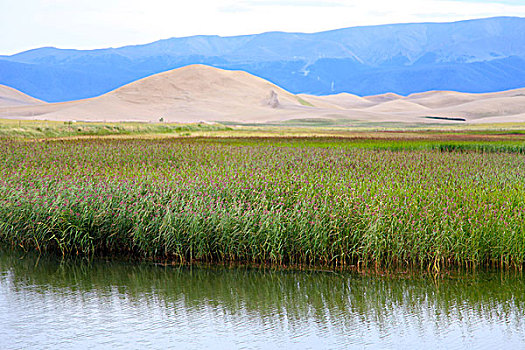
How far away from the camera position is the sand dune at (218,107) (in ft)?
463

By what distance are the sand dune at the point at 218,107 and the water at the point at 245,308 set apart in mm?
118592

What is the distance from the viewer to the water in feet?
31.6

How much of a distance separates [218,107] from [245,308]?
15375 centimetres

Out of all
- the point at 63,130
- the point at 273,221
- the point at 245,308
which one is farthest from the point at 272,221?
the point at 63,130

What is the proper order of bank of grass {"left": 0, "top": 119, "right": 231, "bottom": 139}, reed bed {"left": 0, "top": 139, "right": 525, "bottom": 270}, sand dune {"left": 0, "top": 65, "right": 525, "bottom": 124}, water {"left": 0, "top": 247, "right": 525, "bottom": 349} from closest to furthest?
water {"left": 0, "top": 247, "right": 525, "bottom": 349} → reed bed {"left": 0, "top": 139, "right": 525, "bottom": 270} → bank of grass {"left": 0, "top": 119, "right": 231, "bottom": 139} → sand dune {"left": 0, "top": 65, "right": 525, "bottom": 124}

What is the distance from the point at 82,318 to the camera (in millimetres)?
10570

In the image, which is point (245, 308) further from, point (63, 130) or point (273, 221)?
point (63, 130)

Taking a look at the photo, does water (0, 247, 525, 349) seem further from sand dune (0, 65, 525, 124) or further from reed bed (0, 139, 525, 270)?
sand dune (0, 65, 525, 124)

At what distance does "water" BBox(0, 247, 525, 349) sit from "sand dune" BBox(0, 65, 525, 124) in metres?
119

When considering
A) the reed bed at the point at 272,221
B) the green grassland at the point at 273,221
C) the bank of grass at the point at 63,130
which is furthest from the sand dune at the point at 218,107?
the reed bed at the point at 272,221

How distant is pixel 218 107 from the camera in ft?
536

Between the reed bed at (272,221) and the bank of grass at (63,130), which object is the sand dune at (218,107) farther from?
the reed bed at (272,221)

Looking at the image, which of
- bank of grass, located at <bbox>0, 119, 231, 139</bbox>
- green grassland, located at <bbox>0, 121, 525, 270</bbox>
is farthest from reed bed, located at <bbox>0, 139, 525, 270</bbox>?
bank of grass, located at <bbox>0, 119, 231, 139</bbox>

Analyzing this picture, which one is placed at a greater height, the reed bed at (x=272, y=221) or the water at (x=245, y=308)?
the reed bed at (x=272, y=221)
